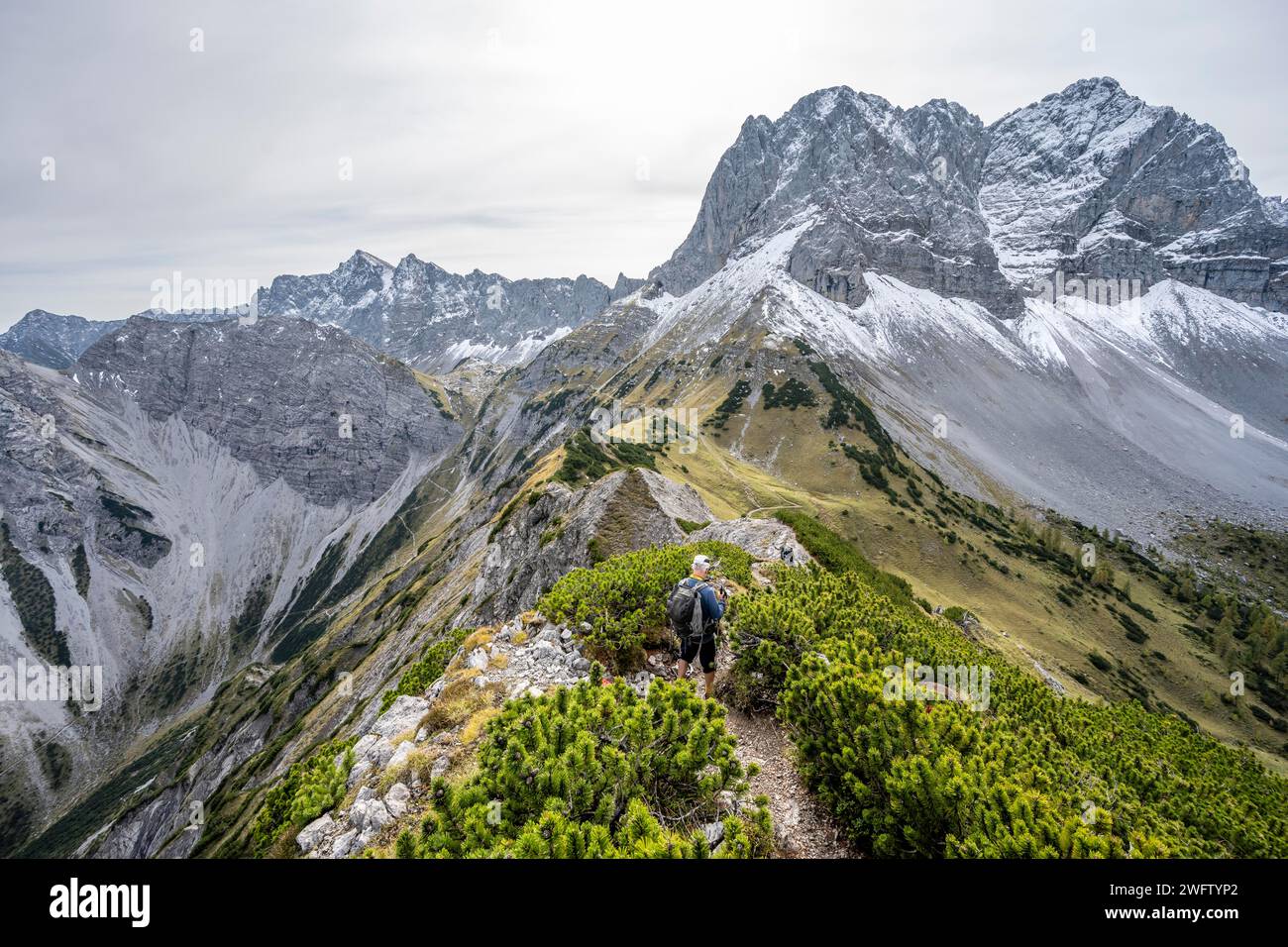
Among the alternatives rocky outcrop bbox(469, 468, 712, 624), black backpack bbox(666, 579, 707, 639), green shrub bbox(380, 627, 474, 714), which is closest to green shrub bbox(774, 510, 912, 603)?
rocky outcrop bbox(469, 468, 712, 624)

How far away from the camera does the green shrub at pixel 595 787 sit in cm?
681

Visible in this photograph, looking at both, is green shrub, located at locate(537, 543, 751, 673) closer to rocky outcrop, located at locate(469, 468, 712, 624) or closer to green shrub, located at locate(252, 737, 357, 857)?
green shrub, located at locate(252, 737, 357, 857)

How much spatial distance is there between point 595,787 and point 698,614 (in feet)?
16.1

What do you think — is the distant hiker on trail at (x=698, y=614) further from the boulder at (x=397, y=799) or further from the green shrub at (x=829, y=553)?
the green shrub at (x=829, y=553)

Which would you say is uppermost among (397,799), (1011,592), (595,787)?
(595,787)

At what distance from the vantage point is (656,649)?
1521cm

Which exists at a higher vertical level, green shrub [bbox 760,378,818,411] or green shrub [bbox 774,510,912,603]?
green shrub [bbox 760,378,818,411]

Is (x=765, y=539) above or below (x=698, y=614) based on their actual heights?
below

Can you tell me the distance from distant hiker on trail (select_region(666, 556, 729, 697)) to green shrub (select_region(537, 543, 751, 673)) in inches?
93.0

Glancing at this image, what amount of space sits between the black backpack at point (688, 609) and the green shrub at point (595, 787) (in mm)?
2147

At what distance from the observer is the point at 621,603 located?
16219 mm

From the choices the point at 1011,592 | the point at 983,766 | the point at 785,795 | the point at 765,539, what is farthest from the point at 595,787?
the point at 1011,592

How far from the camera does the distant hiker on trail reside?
1224 cm

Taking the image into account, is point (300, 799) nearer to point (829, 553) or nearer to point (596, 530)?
point (829, 553)
